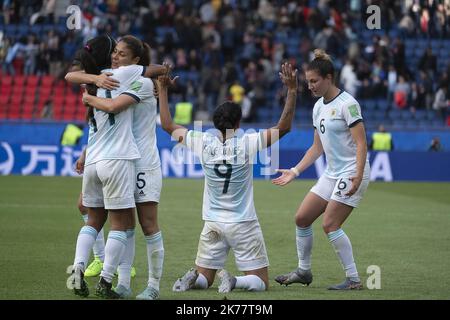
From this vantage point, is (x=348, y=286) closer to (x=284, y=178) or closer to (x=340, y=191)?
(x=340, y=191)

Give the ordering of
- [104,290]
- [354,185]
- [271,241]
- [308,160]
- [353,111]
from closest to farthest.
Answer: [104,290] → [354,185] → [353,111] → [308,160] → [271,241]

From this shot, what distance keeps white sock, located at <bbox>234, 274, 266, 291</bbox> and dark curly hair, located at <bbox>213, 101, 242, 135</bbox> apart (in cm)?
133

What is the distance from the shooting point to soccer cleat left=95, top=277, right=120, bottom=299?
8.19m

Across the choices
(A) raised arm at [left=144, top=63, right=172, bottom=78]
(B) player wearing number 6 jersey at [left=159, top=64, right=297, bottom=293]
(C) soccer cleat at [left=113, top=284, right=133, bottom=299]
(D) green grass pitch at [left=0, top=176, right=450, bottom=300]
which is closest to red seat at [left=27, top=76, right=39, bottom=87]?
(D) green grass pitch at [left=0, top=176, right=450, bottom=300]

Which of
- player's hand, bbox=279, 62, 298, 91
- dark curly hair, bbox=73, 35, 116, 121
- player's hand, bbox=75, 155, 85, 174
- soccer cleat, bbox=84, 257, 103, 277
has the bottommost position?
soccer cleat, bbox=84, 257, 103, 277

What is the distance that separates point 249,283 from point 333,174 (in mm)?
1437

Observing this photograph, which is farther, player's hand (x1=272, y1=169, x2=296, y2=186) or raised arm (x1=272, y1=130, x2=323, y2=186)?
raised arm (x1=272, y1=130, x2=323, y2=186)

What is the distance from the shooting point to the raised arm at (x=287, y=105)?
826 cm

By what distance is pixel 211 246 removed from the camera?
9078 mm

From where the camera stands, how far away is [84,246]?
28.0 ft

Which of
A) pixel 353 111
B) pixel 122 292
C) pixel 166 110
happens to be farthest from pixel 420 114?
pixel 122 292

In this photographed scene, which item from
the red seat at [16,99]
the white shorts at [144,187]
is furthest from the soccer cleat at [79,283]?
the red seat at [16,99]

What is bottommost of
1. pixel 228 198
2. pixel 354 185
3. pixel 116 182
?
pixel 228 198

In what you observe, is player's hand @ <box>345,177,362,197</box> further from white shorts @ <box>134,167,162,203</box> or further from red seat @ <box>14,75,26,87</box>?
red seat @ <box>14,75,26,87</box>
